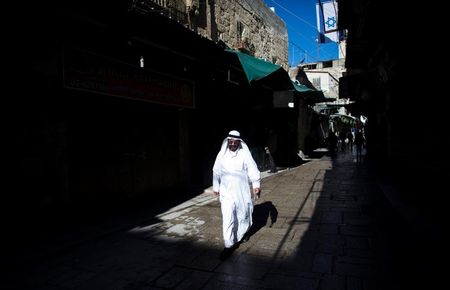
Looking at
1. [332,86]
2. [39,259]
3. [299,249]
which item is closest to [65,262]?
[39,259]

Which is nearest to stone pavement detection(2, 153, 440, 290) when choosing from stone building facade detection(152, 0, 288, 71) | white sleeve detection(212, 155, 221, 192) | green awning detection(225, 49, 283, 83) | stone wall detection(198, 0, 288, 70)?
white sleeve detection(212, 155, 221, 192)

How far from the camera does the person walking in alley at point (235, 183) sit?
4934 millimetres

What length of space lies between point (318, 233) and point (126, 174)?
15.1 ft

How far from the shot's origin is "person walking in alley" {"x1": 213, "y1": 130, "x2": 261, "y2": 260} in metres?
4.93

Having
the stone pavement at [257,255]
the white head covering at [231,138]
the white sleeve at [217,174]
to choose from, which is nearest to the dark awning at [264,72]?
the white head covering at [231,138]

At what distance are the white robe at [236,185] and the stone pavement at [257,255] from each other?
38 cm

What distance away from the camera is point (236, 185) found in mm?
5004

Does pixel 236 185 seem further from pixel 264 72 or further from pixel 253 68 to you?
pixel 264 72

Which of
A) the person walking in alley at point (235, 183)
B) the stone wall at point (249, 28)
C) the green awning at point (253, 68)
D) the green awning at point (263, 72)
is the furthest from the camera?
the stone wall at point (249, 28)

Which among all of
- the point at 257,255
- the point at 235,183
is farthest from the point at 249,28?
the point at 257,255

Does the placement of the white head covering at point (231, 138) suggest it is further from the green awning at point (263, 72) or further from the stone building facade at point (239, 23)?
the stone building facade at point (239, 23)

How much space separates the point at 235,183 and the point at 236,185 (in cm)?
3

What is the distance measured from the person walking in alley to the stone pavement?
0.37 meters

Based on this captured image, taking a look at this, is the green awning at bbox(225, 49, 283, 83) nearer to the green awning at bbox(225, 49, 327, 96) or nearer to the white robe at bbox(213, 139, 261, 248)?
the green awning at bbox(225, 49, 327, 96)
